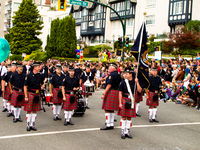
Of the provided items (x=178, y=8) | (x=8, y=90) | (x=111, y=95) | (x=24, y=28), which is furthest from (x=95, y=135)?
(x=24, y=28)

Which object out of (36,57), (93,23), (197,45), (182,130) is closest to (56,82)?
(182,130)

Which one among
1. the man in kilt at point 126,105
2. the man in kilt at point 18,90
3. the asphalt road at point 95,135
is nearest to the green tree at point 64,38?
the asphalt road at point 95,135

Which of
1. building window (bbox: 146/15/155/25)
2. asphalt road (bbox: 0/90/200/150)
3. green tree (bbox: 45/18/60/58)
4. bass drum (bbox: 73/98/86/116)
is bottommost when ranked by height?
asphalt road (bbox: 0/90/200/150)

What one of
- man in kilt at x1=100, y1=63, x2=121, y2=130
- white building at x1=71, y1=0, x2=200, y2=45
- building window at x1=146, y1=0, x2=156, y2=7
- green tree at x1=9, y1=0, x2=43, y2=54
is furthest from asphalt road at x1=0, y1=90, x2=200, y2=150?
green tree at x1=9, y1=0, x2=43, y2=54

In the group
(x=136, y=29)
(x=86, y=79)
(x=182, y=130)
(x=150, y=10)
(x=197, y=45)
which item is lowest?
(x=182, y=130)

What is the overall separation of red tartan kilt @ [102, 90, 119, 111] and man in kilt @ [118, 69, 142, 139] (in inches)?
27.7

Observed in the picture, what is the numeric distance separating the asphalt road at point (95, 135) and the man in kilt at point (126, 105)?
327mm

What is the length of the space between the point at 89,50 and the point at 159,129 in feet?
133

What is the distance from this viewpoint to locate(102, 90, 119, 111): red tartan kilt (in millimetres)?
8055

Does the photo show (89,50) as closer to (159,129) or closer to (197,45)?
(197,45)

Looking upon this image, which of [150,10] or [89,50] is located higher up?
[150,10]

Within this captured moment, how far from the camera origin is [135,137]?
24.3ft

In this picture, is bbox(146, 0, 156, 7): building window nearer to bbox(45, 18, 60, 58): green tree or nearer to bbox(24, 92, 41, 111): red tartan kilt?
bbox(45, 18, 60, 58): green tree

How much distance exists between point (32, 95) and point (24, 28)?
43903 millimetres
